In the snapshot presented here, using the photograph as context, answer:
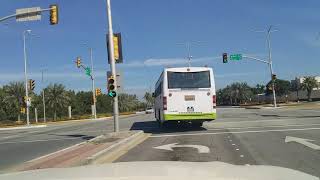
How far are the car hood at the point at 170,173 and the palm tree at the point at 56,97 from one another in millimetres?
97536

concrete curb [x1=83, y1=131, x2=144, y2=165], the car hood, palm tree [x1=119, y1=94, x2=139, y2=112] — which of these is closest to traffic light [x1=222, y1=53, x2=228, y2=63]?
concrete curb [x1=83, y1=131, x2=144, y2=165]

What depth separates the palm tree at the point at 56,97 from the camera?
3986 inches

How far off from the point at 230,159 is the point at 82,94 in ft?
428

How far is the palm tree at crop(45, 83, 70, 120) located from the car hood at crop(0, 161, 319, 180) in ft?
320

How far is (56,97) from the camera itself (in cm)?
10150

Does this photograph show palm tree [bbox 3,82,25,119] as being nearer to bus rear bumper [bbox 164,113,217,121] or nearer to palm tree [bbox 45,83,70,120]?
palm tree [bbox 45,83,70,120]

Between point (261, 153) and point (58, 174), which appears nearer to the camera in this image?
point (58, 174)

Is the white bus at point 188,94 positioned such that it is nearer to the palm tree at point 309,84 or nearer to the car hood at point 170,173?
the car hood at point 170,173

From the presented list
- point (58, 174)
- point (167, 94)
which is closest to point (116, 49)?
point (167, 94)

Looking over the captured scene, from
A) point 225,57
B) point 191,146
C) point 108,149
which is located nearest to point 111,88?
point 191,146

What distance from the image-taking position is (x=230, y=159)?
48.6 ft

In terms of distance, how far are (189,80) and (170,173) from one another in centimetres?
2350

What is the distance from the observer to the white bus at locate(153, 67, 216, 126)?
27.8 m

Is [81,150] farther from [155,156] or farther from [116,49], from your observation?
[116,49]
